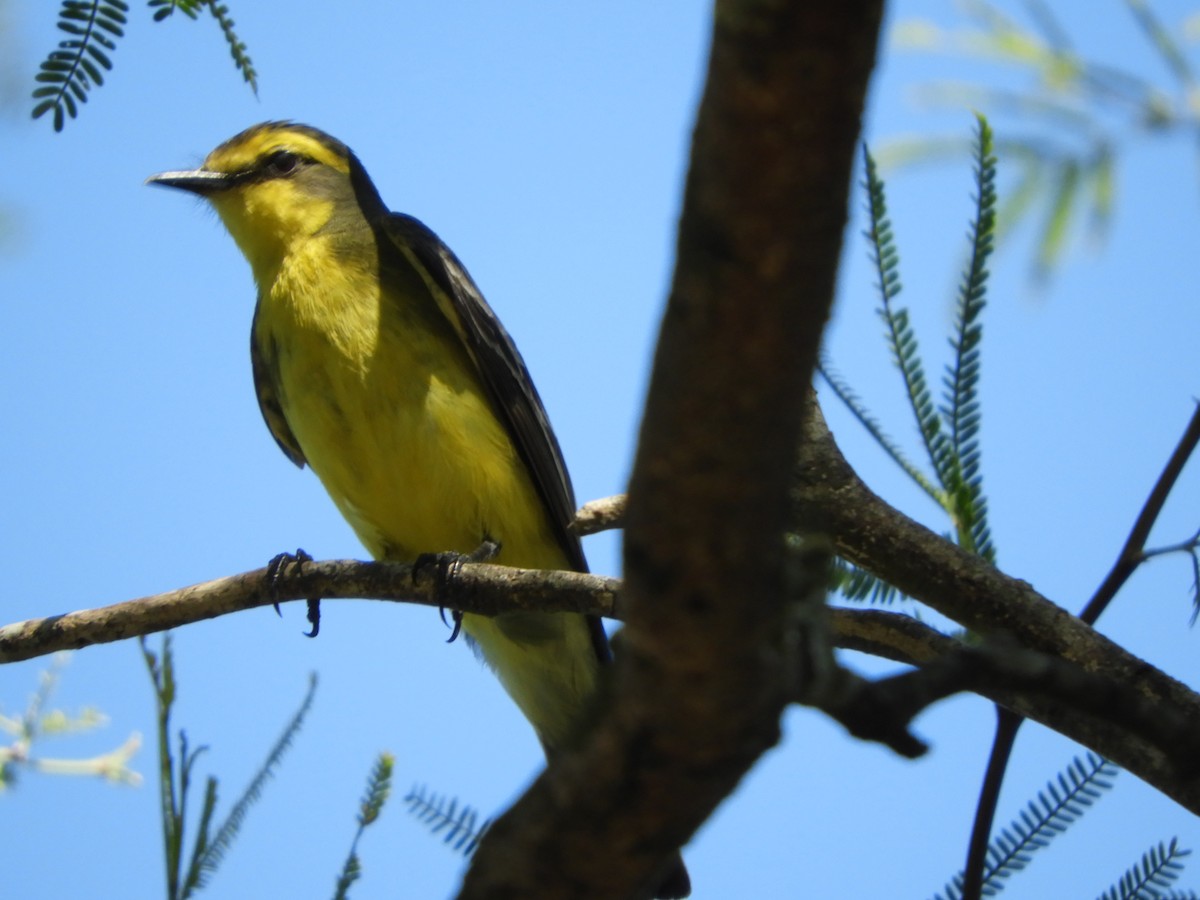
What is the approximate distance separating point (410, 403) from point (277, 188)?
1.59 metres

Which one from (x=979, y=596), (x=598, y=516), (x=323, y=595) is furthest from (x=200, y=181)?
(x=979, y=596)

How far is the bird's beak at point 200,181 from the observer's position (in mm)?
6012

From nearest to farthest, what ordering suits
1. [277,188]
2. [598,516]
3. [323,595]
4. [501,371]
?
[598,516]
[323,595]
[501,371]
[277,188]

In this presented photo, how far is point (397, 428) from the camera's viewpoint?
4.86 meters

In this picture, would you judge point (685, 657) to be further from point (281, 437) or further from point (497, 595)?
point (281, 437)

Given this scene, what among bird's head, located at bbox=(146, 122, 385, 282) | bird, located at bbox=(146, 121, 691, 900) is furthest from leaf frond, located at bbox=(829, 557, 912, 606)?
bird's head, located at bbox=(146, 122, 385, 282)

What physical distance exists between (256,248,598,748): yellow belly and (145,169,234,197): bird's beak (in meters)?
0.93

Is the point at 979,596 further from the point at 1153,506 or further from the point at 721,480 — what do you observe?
the point at 721,480

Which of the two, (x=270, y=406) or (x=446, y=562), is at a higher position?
(x=270, y=406)

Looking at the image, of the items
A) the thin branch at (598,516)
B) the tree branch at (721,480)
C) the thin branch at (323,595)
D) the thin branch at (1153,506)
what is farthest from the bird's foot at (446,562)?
the tree branch at (721,480)

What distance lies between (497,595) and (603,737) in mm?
2330

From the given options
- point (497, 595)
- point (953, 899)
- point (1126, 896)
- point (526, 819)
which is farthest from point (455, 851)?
point (526, 819)

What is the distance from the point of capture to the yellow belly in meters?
4.88

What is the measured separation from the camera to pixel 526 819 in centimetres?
159
